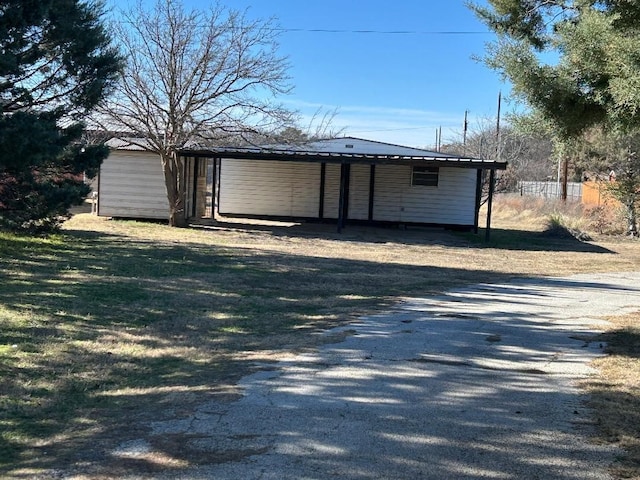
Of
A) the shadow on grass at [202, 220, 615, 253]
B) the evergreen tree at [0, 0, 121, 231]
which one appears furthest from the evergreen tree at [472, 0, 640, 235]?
the shadow on grass at [202, 220, 615, 253]

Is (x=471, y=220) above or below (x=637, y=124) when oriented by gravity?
below

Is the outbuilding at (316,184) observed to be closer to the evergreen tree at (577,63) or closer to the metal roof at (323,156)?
the metal roof at (323,156)

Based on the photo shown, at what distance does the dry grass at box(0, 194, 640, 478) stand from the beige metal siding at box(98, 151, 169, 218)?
134 inches

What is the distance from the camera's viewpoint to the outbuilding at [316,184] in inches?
936

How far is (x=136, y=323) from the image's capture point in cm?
828

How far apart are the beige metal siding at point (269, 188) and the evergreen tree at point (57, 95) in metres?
12.7

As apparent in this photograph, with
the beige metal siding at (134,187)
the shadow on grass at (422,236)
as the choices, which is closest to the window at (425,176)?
the shadow on grass at (422,236)

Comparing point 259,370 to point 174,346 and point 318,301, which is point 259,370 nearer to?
point 174,346

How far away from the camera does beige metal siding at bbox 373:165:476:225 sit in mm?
26875

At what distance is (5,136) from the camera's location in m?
10.8

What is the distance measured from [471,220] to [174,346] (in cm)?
2105

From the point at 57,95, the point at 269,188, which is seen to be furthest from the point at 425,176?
the point at 57,95

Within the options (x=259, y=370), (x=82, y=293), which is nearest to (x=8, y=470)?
(x=259, y=370)

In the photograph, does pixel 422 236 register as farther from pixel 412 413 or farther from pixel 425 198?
pixel 412 413
